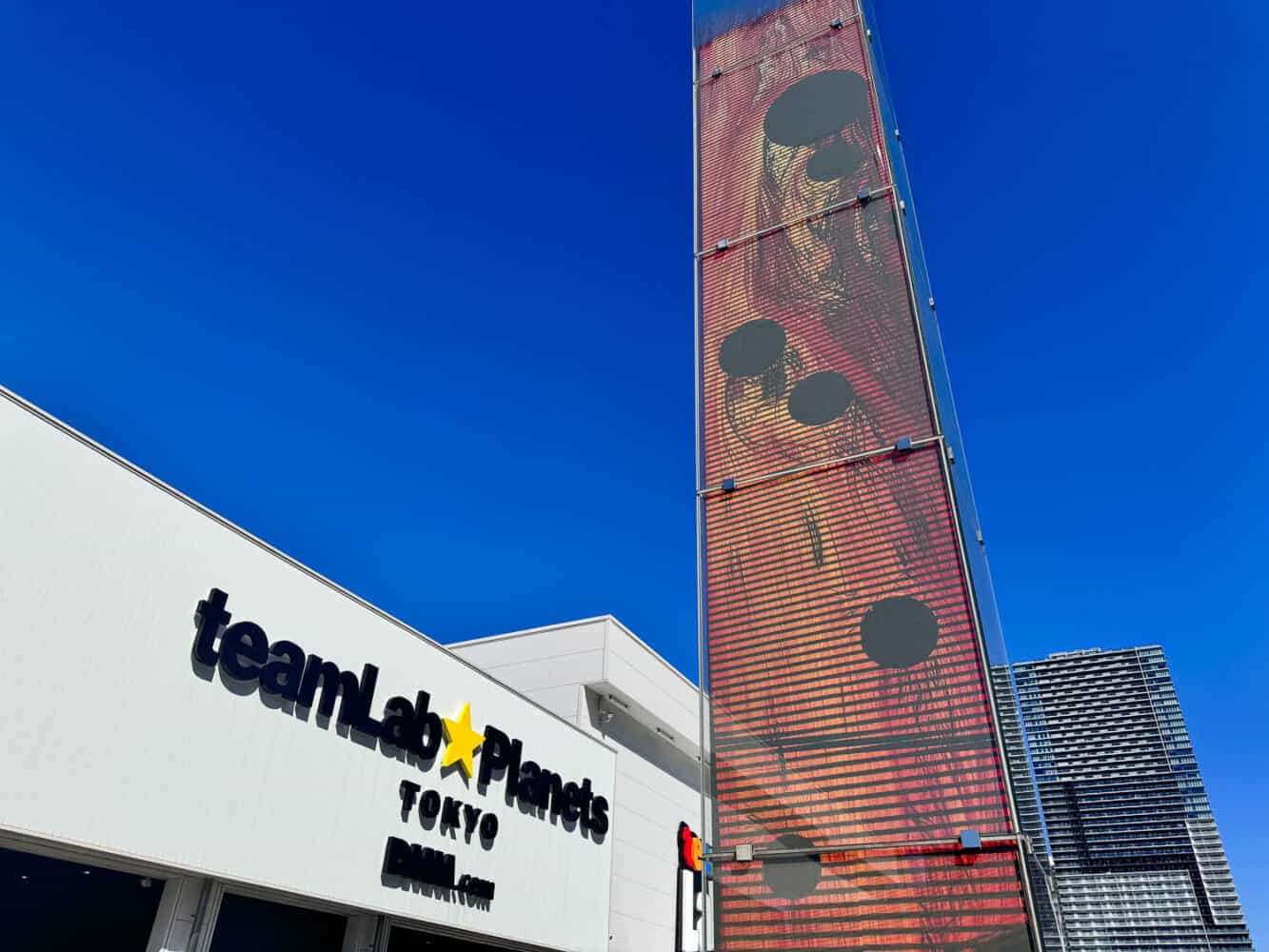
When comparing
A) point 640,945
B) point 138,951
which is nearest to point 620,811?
point 640,945

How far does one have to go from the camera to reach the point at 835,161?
654 centimetres

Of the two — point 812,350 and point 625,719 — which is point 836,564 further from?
point 625,719

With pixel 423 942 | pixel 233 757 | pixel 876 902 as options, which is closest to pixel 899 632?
pixel 876 902

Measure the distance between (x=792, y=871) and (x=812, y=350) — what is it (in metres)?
3.34

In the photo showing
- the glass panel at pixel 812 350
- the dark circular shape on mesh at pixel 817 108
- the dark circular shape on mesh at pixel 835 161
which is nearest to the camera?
the glass panel at pixel 812 350

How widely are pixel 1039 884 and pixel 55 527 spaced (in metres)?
8.50

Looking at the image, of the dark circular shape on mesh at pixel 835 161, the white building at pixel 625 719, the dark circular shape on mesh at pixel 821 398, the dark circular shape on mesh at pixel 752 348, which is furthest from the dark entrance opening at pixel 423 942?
the dark circular shape on mesh at pixel 835 161

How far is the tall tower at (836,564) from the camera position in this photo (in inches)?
159

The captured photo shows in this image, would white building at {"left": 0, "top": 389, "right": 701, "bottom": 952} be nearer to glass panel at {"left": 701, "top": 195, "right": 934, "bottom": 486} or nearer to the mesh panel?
glass panel at {"left": 701, "top": 195, "right": 934, "bottom": 486}

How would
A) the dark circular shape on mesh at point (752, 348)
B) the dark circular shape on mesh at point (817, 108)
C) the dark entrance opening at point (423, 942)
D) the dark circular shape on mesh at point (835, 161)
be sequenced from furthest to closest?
the dark entrance opening at point (423, 942), the dark circular shape on mesh at point (817, 108), the dark circular shape on mesh at point (835, 161), the dark circular shape on mesh at point (752, 348)

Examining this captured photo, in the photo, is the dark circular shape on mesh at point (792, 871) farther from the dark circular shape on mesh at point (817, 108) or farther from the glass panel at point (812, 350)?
the dark circular shape on mesh at point (817, 108)

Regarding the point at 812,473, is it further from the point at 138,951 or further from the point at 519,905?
the point at 519,905

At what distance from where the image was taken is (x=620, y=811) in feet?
53.2

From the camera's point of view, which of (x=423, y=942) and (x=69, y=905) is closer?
(x=69, y=905)
